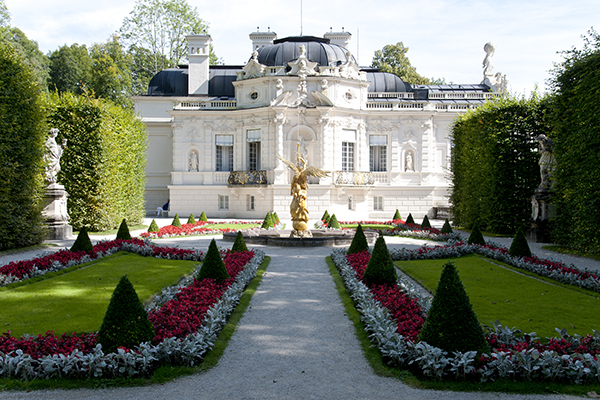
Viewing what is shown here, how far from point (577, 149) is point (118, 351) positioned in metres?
15.2

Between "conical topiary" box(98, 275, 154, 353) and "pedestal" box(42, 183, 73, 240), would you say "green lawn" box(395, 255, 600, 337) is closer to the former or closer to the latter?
"conical topiary" box(98, 275, 154, 353)

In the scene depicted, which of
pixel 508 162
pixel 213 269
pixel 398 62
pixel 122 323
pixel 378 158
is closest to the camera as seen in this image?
pixel 122 323

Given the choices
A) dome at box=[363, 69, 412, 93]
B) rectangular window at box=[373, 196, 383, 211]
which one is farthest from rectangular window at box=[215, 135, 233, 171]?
dome at box=[363, 69, 412, 93]

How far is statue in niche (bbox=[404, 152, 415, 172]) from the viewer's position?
32625 mm

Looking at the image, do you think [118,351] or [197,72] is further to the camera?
[197,72]

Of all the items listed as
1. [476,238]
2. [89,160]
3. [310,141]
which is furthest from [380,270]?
[310,141]

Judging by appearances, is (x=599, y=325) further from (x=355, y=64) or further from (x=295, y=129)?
(x=355, y=64)

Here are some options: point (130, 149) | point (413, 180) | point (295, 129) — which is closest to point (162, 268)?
point (130, 149)

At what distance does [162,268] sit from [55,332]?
5194 mm

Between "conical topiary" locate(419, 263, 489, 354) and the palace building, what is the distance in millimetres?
25126

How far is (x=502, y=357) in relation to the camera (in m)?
4.97

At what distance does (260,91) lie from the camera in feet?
105

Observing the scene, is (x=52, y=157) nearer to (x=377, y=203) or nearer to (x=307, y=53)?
(x=307, y=53)

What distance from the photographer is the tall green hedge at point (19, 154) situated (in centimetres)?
1441
